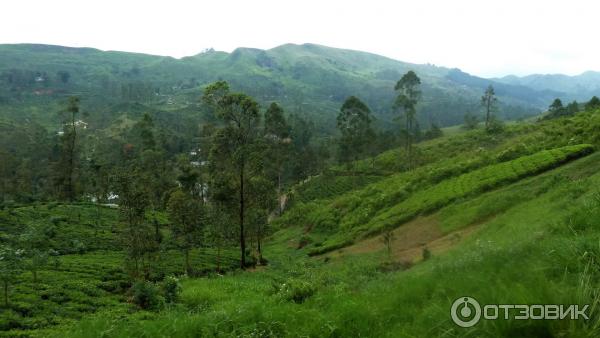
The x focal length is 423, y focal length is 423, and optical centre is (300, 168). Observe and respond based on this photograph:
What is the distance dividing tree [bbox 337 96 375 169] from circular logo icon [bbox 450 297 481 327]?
6791 centimetres

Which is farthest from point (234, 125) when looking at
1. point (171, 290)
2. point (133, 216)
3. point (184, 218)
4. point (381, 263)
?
point (171, 290)

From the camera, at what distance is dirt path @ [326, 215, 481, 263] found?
25.5 metres

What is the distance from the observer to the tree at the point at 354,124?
7481 cm

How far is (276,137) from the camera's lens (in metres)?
79.6

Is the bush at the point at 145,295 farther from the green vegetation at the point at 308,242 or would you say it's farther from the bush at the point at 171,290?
the bush at the point at 171,290

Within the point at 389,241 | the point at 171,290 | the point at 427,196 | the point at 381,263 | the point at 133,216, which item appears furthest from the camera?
the point at 427,196

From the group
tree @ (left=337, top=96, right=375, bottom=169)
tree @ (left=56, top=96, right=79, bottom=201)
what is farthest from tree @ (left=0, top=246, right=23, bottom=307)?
tree @ (left=337, top=96, right=375, bottom=169)

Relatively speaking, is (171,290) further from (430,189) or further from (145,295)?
(430,189)

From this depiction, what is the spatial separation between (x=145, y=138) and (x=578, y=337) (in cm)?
8938

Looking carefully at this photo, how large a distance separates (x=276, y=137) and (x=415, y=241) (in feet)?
171

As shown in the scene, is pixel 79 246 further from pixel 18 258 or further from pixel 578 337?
pixel 578 337

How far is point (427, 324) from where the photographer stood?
7.14 m

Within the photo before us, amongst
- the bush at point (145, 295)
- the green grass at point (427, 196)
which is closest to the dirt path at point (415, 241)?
the green grass at point (427, 196)

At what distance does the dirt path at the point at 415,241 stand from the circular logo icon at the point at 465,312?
56.6 feet
